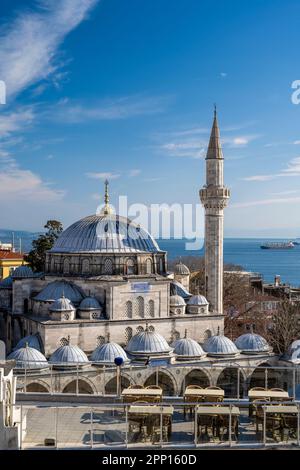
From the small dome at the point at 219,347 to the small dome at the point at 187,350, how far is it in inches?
13.7

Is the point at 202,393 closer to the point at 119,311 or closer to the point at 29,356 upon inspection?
the point at 29,356

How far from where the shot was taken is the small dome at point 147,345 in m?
19.1

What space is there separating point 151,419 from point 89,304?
13.0 m

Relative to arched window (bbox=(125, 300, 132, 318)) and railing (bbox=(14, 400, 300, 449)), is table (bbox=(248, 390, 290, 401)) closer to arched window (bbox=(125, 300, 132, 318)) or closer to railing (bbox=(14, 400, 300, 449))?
railing (bbox=(14, 400, 300, 449))

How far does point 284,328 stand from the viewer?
2806cm

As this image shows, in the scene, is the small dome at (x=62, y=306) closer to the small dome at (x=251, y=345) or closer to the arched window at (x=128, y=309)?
the arched window at (x=128, y=309)

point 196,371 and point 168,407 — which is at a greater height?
point 168,407

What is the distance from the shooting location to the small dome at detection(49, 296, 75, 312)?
20.0 meters

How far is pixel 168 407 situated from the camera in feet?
26.3

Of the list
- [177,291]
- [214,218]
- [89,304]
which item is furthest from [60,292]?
[214,218]
